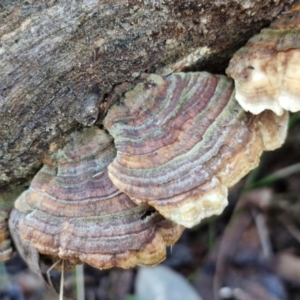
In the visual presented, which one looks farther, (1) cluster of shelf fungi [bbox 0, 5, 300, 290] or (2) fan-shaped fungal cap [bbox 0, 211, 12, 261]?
(2) fan-shaped fungal cap [bbox 0, 211, 12, 261]

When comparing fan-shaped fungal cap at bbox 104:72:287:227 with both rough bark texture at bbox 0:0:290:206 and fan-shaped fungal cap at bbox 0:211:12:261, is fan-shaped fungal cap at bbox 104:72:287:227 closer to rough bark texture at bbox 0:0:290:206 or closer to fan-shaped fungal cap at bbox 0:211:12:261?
rough bark texture at bbox 0:0:290:206

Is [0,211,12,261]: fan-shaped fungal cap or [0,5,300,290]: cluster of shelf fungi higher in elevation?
[0,5,300,290]: cluster of shelf fungi

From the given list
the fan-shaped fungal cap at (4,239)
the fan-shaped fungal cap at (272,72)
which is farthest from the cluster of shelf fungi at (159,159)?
the fan-shaped fungal cap at (4,239)

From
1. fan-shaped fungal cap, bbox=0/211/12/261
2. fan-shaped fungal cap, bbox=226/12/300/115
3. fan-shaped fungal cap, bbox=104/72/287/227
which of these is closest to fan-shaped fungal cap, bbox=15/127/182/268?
fan-shaped fungal cap, bbox=104/72/287/227

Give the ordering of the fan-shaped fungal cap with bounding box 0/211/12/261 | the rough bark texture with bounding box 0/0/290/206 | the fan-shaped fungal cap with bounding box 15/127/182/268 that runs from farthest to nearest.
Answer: the fan-shaped fungal cap with bounding box 0/211/12/261, the fan-shaped fungal cap with bounding box 15/127/182/268, the rough bark texture with bounding box 0/0/290/206

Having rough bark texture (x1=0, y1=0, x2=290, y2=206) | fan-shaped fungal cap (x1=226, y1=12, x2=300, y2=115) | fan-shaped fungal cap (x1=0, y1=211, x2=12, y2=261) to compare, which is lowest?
fan-shaped fungal cap (x1=0, y1=211, x2=12, y2=261)

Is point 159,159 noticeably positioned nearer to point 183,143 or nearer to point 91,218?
point 183,143

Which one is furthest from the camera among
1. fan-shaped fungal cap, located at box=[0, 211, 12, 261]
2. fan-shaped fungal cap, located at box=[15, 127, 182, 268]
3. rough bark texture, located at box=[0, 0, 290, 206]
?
fan-shaped fungal cap, located at box=[0, 211, 12, 261]

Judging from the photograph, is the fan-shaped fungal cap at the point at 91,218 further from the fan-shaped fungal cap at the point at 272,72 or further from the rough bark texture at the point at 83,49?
the fan-shaped fungal cap at the point at 272,72

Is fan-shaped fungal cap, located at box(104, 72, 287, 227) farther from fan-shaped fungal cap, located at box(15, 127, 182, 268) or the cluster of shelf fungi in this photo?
fan-shaped fungal cap, located at box(15, 127, 182, 268)
